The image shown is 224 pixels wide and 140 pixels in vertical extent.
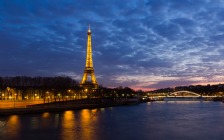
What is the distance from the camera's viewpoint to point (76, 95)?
57125mm

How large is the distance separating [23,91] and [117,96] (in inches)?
1367

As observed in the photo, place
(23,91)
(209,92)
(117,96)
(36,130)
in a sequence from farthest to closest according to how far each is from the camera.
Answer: (209,92)
(117,96)
(23,91)
(36,130)

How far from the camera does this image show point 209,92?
398 ft

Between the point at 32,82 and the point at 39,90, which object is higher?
the point at 32,82

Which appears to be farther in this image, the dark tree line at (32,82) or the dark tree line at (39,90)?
the dark tree line at (32,82)

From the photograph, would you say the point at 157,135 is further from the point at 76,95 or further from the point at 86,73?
the point at 86,73

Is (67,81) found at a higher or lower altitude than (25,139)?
higher

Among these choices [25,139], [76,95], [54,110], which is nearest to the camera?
[25,139]

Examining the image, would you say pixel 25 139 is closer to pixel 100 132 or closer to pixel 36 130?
pixel 36 130

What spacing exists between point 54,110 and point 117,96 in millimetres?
41245

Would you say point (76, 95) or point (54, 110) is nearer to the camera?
point (54, 110)

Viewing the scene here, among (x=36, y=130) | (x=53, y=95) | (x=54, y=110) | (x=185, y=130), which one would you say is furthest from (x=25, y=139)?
(x=53, y=95)

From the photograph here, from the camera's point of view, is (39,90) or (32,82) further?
(32,82)

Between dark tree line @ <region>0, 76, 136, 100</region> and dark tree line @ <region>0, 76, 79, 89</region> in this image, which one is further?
dark tree line @ <region>0, 76, 79, 89</region>
